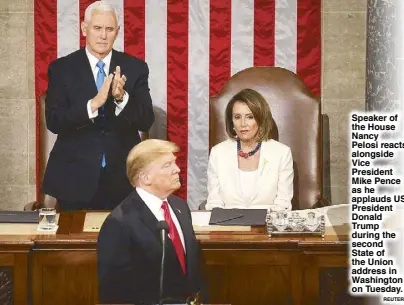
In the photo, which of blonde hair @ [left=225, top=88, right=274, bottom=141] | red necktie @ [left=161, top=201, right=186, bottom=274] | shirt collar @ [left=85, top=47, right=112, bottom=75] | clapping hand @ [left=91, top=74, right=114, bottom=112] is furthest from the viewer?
shirt collar @ [left=85, top=47, right=112, bottom=75]

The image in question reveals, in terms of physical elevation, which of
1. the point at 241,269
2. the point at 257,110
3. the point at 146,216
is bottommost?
the point at 241,269

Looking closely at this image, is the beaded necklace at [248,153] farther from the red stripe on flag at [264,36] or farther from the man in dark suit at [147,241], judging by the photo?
the man in dark suit at [147,241]

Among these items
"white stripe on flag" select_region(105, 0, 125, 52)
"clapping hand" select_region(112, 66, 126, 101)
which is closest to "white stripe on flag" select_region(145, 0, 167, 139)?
"white stripe on flag" select_region(105, 0, 125, 52)

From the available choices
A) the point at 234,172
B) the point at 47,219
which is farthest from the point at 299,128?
the point at 47,219

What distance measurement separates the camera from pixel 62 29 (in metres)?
7.30

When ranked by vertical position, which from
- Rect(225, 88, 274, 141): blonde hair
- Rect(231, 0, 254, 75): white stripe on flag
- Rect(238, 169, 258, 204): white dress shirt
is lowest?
Rect(238, 169, 258, 204): white dress shirt

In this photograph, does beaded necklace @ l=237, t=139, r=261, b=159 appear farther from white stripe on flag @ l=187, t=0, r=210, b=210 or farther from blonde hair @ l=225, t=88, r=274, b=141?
white stripe on flag @ l=187, t=0, r=210, b=210

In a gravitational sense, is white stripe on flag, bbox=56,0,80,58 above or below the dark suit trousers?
above

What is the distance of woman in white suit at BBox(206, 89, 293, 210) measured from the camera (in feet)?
19.8

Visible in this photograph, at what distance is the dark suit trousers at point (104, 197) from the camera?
20.1 ft

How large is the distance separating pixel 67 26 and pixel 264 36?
1.40 m

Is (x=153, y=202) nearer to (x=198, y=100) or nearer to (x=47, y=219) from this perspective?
(x=47, y=219)

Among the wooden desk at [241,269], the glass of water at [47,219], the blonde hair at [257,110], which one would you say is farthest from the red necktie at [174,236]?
the blonde hair at [257,110]

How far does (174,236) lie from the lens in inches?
177
